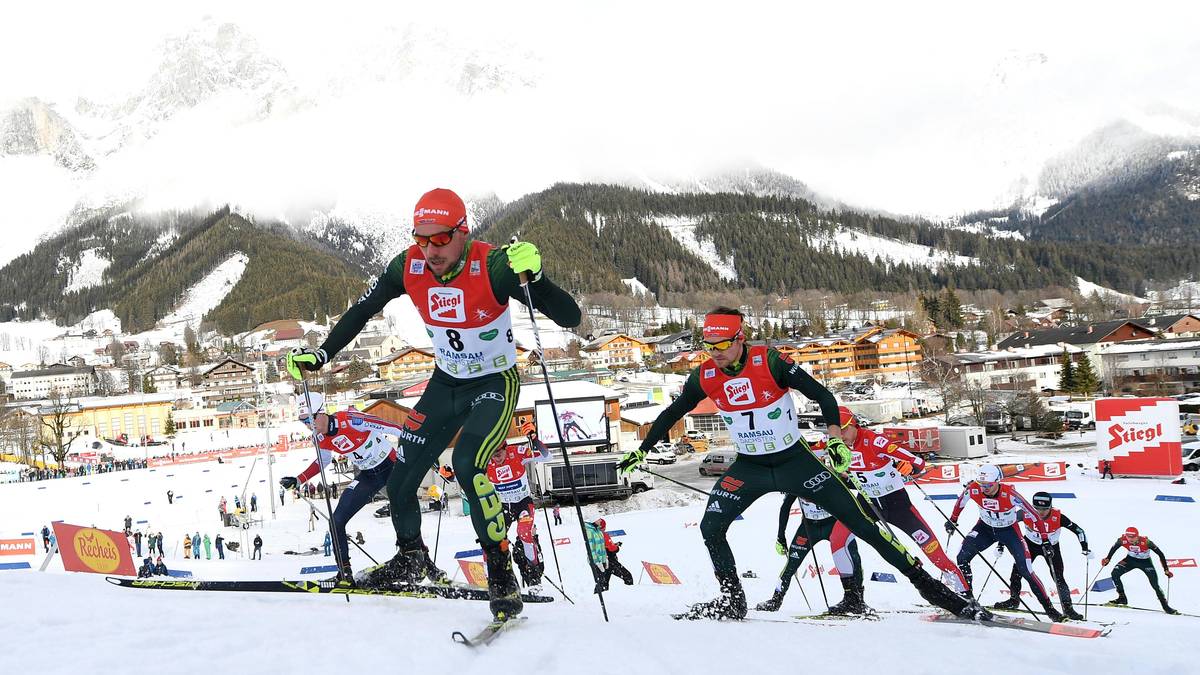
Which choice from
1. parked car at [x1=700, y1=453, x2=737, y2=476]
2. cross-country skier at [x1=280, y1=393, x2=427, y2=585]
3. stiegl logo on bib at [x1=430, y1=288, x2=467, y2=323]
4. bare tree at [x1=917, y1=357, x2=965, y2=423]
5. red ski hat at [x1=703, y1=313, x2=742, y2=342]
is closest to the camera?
stiegl logo on bib at [x1=430, y1=288, x2=467, y2=323]

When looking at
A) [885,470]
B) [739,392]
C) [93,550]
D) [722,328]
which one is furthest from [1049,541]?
[93,550]

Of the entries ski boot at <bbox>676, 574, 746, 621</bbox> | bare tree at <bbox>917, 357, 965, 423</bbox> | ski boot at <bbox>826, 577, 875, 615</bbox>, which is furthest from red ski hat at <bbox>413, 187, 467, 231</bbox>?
bare tree at <bbox>917, 357, 965, 423</bbox>

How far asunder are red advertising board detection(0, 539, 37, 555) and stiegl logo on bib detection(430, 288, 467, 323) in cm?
2152

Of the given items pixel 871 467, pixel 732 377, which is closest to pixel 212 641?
pixel 732 377

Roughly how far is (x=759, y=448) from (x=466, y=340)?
2.56 metres

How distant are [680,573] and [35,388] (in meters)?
177

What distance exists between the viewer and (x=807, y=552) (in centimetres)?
1047

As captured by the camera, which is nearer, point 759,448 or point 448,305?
point 448,305

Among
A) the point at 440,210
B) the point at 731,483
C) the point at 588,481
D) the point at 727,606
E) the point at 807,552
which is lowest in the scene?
the point at 588,481

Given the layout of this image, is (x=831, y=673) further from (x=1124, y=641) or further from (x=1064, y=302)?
(x=1064, y=302)

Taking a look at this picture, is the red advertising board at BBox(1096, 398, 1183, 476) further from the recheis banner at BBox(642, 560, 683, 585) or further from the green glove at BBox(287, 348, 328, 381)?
the green glove at BBox(287, 348, 328, 381)

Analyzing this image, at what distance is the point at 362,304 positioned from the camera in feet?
22.6

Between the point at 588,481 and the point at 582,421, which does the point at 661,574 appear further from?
the point at 582,421

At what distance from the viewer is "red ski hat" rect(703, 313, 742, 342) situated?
706cm
